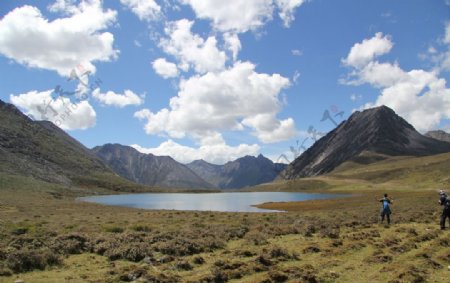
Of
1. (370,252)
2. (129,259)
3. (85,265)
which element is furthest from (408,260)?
(85,265)

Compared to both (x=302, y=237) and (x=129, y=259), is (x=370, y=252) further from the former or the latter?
(x=129, y=259)

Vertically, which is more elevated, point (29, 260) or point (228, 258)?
point (29, 260)

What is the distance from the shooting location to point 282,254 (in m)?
21.3

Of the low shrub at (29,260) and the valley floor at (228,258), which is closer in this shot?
the valley floor at (228,258)

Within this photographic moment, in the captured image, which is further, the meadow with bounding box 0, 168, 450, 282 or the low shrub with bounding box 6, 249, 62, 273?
the low shrub with bounding box 6, 249, 62, 273

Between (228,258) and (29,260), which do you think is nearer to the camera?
(29,260)

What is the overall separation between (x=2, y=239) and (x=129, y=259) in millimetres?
10414

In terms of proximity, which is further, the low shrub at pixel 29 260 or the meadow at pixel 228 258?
the low shrub at pixel 29 260

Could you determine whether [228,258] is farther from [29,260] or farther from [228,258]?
[29,260]

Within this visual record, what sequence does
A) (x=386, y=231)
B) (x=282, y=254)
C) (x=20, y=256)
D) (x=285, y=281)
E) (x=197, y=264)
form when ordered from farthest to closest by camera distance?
1. (x=386, y=231)
2. (x=282, y=254)
3. (x=197, y=264)
4. (x=20, y=256)
5. (x=285, y=281)

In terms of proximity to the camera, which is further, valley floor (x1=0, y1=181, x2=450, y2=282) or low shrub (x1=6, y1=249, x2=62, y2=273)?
low shrub (x1=6, y1=249, x2=62, y2=273)

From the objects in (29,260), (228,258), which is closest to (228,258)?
(228,258)

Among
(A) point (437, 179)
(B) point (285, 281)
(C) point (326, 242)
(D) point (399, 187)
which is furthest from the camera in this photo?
(D) point (399, 187)

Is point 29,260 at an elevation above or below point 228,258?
above
